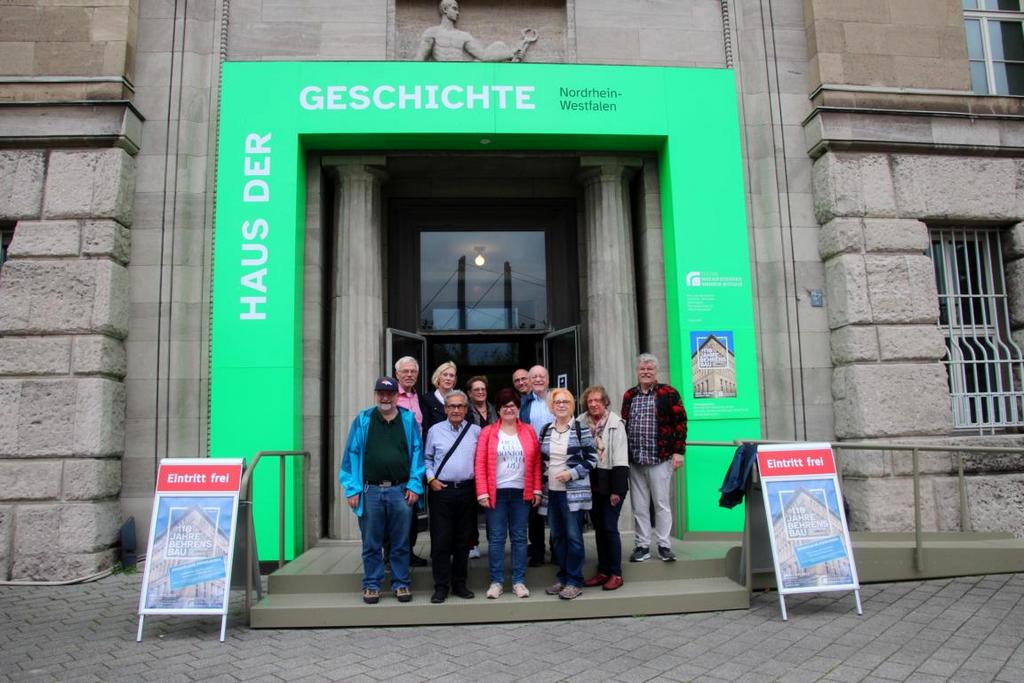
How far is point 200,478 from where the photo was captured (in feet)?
18.3

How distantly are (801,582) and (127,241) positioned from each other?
309 inches

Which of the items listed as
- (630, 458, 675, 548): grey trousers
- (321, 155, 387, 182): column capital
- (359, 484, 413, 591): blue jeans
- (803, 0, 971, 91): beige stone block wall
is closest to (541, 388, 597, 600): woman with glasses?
(630, 458, 675, 548): grey trousers

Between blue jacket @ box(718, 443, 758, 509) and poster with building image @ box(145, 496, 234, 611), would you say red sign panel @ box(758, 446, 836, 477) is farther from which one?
Result: poster with building image @ box(145, 496, 234, 611)

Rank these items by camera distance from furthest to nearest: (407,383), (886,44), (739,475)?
(886,44)
(407,383)
(739,475)

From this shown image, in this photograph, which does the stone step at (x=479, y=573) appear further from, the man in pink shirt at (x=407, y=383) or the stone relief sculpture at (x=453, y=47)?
the stone relief sculpture at (x=453, y=47)

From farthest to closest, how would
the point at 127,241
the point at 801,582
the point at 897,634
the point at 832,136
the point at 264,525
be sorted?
the point at 832,136 → the point at 127,241 → the point at 264,525 → the point at 801,582 → the point at 897,634

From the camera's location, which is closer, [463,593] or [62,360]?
[463,593]

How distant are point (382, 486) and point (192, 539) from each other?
1.53 meters

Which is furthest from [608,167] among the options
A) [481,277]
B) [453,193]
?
[481,277]

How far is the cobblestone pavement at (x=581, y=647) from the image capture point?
438 cm

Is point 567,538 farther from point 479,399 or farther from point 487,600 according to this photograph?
point 479,399

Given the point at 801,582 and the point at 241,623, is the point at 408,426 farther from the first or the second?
the point at 801,582

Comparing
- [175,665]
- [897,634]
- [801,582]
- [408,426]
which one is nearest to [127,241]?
[408,426]

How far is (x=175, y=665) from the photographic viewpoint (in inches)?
182
